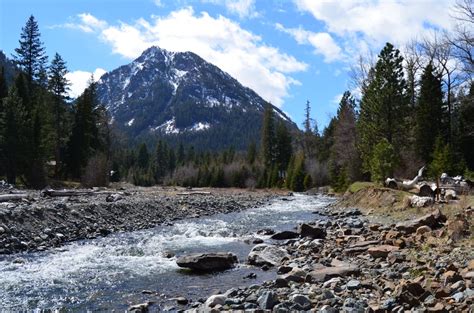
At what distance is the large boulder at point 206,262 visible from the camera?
46.7 ft

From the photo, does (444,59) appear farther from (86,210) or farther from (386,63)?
(86,210)

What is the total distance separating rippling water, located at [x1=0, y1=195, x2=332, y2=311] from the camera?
11.0 m

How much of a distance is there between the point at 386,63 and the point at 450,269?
3517cm

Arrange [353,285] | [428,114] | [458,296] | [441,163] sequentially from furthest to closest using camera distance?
[428,114] < [441,163] < [353,285] < [458,296]

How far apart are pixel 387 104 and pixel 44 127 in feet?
113

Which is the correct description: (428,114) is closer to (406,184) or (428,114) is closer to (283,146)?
(406,184)

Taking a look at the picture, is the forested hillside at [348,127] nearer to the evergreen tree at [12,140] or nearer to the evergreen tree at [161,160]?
the evergreen tree at [12,140]

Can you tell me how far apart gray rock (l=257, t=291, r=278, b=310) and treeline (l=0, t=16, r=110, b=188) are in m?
36.4

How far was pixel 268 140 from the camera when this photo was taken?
309ft

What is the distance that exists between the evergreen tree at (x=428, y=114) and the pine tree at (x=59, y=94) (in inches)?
1624

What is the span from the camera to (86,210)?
23562 mm

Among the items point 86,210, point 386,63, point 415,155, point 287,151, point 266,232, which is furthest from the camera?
point 287,151

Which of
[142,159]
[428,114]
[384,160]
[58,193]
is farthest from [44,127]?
[142,159]

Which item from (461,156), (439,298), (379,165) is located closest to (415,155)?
(461,156)
